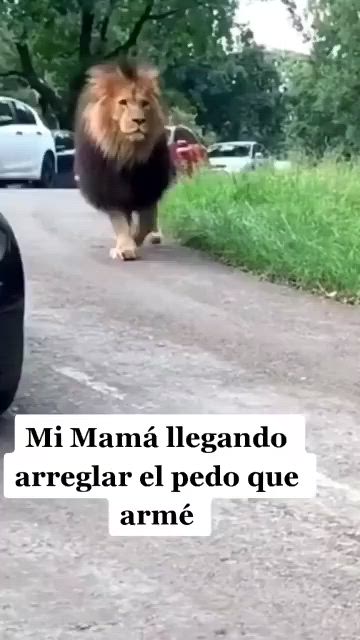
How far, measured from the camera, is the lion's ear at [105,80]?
37.8 ft

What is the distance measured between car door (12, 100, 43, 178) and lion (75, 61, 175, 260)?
41.5 feet

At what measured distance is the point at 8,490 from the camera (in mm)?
5254

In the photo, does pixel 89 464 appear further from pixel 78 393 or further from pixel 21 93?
pixel 21 93

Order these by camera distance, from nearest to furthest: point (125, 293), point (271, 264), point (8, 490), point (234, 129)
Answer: point (8, 490)
point (125, 293)
point (271, 264)
point (234, 129)

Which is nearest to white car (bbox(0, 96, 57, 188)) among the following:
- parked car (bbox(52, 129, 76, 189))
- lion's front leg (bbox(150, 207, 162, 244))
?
parked car (bbox(52, 129, 76, 189))

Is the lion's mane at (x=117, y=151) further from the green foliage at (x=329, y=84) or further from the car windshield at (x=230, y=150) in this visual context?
the car windshield at (x=230, y=150)

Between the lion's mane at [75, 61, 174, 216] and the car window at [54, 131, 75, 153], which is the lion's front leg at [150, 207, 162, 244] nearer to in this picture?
the lion's mane at [75, 61, 174, 216]

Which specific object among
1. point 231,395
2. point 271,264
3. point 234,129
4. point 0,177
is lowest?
point 234,129

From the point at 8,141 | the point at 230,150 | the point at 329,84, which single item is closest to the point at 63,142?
the point at 8,141

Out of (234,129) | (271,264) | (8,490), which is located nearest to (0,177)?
(271,264)

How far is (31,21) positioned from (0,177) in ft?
52.1

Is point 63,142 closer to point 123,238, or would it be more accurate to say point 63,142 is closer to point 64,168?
point 64,168

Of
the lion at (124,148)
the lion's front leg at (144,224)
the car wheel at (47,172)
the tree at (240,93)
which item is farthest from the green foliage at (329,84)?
the lion at (124,148)

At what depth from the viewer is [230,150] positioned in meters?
39.4
